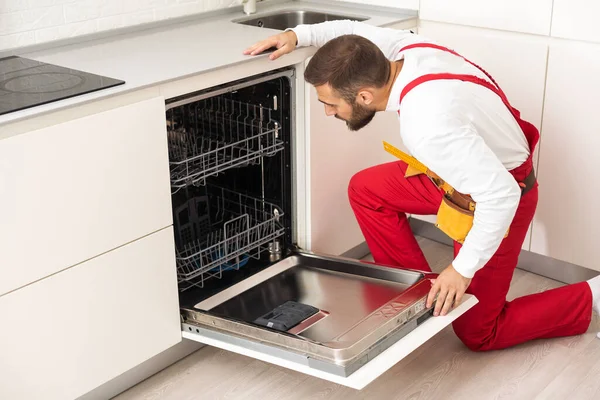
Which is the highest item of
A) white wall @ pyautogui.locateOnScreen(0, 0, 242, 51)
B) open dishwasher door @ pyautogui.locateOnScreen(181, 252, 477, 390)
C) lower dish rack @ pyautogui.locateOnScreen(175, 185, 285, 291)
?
white wall @ pyautogui.locateOnScreen(0, 0, 242, 51)

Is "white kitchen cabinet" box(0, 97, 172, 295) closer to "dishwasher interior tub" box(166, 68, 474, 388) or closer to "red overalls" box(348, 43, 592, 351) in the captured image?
"dishwasher interior tub" box(166, 68, 474, 388)

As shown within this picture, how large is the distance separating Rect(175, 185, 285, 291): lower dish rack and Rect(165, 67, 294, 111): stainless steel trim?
43 cm

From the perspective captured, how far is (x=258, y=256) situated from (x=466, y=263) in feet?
2.56

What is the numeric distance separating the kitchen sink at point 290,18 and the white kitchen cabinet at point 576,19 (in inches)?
28.6

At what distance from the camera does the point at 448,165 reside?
1.99 meters

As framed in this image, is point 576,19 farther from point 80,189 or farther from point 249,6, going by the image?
point 80,189

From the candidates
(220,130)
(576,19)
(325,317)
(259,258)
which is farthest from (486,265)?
(220,130)

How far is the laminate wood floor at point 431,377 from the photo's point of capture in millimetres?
2361

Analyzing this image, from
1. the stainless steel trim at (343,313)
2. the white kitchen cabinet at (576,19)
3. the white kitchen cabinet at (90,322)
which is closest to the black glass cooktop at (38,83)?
the white kitchen cabinet at (90,322)

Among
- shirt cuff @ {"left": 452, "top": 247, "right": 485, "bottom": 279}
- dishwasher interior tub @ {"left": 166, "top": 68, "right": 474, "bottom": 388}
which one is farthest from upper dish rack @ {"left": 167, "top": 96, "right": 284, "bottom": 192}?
shirt cuff @ {"left": 452, "top": 247, "right": 485, "bottom": 279}

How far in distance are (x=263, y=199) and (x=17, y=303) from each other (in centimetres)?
101

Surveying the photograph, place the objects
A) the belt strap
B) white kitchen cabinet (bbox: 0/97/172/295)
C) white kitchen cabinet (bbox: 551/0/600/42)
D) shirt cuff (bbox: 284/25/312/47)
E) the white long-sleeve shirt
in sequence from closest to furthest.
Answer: white kitchen cabinet (bbox: 0/97/172/295) → the white long-sleeve shirt → the belt strap → shirt cuff (bbox: 284/25/312/47) → white kitchen cabinet (bbox: 551/0/600/42)

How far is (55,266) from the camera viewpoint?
1982 millimetres

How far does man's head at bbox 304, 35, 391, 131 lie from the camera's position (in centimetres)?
204
